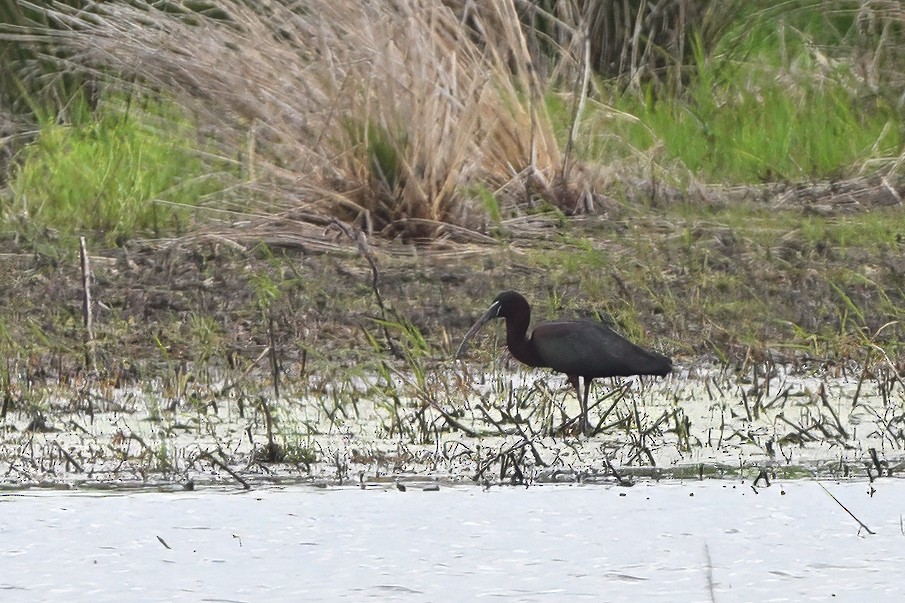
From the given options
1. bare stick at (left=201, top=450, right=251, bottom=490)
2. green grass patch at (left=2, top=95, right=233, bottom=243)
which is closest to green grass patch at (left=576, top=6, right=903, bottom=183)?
green grass patch at (left=2, top=95, right=233, bottom=243)

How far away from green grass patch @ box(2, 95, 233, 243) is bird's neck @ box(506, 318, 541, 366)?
2.54 m

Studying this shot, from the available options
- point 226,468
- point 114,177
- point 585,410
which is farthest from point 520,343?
point 114,177

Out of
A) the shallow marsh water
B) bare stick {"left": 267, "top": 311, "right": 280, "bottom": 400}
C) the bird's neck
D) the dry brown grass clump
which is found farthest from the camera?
the dry brown grass clump

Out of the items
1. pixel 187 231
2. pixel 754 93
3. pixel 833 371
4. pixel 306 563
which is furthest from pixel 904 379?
pixel 754 93

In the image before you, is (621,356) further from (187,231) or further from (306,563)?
(187,231)

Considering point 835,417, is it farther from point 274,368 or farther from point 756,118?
point 756,118

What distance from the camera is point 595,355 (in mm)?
5711

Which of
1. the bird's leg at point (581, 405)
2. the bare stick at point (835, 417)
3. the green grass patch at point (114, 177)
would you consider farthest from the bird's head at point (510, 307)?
the green grass patch at point (114, 177)

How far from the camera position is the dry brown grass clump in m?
7.90

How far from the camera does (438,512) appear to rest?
453 centimetres

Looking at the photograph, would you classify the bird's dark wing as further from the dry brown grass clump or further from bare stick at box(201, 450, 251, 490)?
the dry brown grass clump

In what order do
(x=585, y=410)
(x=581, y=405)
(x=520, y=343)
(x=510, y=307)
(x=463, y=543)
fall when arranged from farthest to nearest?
(x=510, y=307) < (x=520, y=343) < (x=581, y=405) < (x=585, y=410) < (x=463, y=543)

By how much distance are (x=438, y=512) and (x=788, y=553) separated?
83 centimetres

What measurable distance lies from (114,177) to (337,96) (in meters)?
1.55
